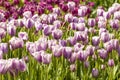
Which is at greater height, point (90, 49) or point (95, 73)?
point (90, 49)

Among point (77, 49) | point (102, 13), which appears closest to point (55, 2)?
point (102, 13)

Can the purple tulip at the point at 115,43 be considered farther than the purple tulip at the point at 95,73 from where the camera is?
Yes

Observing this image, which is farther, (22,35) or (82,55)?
(22,35)

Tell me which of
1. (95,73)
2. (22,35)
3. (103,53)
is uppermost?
(22,35)

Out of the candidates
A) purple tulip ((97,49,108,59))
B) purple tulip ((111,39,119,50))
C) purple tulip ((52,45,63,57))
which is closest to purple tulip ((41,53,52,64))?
purple tulip ((52,45,63,57))

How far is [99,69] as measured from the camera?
4.07 m

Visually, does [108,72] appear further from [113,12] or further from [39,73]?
[113,12]

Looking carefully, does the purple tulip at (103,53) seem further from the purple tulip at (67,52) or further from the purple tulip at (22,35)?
the purple tulip at (22,35)

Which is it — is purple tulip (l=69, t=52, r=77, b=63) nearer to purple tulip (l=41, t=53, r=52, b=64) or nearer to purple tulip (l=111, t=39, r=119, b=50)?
purple tulip (l=41, t=53, r=52, b=64)

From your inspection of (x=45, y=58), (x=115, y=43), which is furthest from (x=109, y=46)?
(x=45, y=58)

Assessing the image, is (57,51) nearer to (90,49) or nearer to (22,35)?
(90,49)

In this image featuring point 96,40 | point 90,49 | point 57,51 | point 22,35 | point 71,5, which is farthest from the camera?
point 71,5

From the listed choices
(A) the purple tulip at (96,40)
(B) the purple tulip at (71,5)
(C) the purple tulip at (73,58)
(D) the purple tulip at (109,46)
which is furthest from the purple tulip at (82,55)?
(B) the purple tulip at (71,5)

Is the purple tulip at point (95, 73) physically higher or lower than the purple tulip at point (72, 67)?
lower
